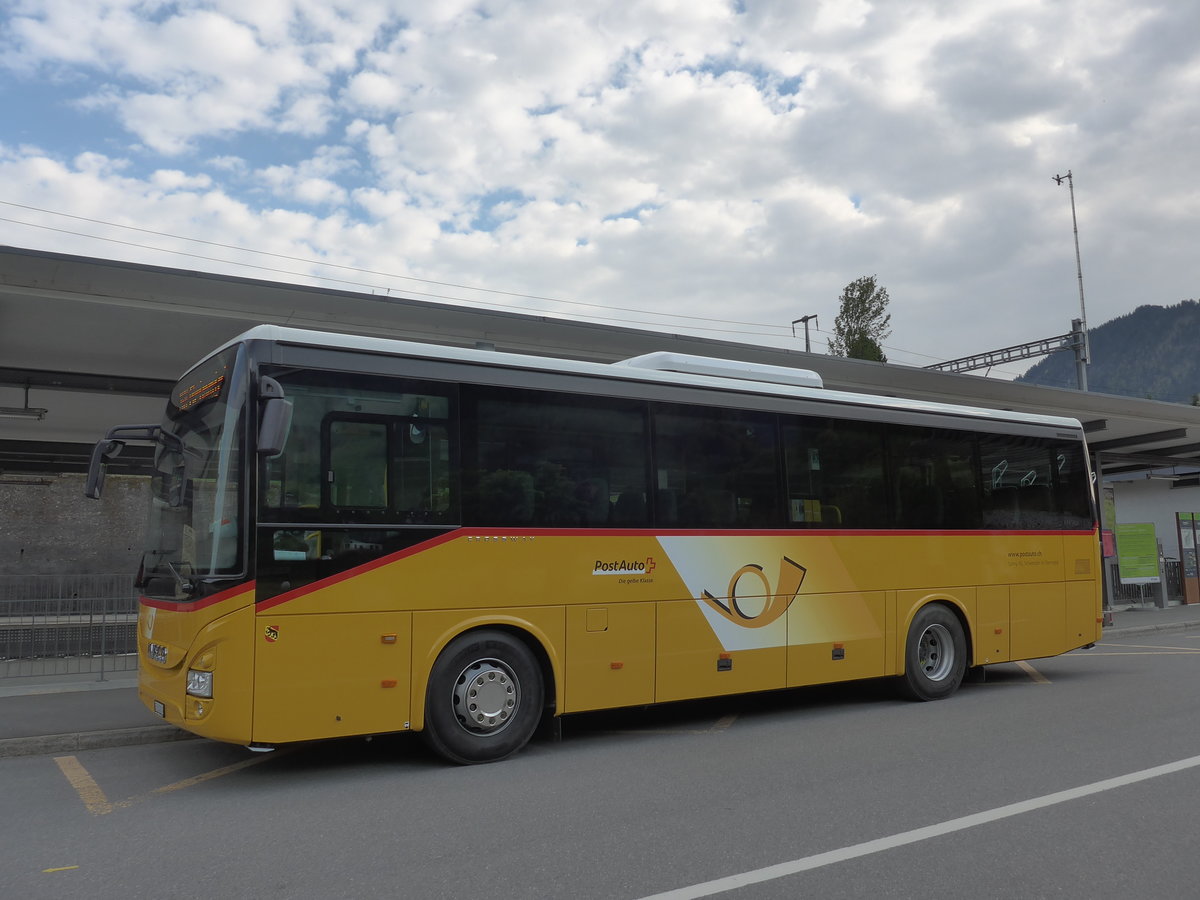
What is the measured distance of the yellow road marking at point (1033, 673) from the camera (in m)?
12.1

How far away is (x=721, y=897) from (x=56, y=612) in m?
11.0

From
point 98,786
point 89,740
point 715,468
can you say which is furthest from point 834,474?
point 89,740

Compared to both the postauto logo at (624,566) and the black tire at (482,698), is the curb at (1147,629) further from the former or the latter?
the black tire at (482,698)

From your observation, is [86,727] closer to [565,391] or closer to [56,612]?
[56,612]

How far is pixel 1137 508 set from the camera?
33.7m

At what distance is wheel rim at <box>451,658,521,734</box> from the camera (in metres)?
7.45

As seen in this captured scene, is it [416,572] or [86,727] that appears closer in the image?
[416,572]

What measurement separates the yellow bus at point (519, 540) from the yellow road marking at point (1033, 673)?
5.96 feet

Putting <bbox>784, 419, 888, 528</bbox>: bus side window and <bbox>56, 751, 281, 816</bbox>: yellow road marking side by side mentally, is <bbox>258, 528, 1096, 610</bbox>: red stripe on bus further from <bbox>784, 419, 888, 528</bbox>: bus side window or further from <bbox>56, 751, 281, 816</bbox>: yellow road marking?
<bbox>56, 751, 281, 816</bbox>: yellow road marking

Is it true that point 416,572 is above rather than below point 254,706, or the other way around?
above

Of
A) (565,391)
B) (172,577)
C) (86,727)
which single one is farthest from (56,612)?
(565,391)

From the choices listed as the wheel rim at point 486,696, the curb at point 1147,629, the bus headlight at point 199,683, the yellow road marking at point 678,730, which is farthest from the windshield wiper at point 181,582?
the curb at point 1147,629

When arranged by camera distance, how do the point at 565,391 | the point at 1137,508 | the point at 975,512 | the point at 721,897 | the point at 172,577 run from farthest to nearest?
the point at 1137,508 → the point at 975,512 → the point at 565,391 → the point at 172,577 → the point at 721,897

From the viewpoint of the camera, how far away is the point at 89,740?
8.39 m
